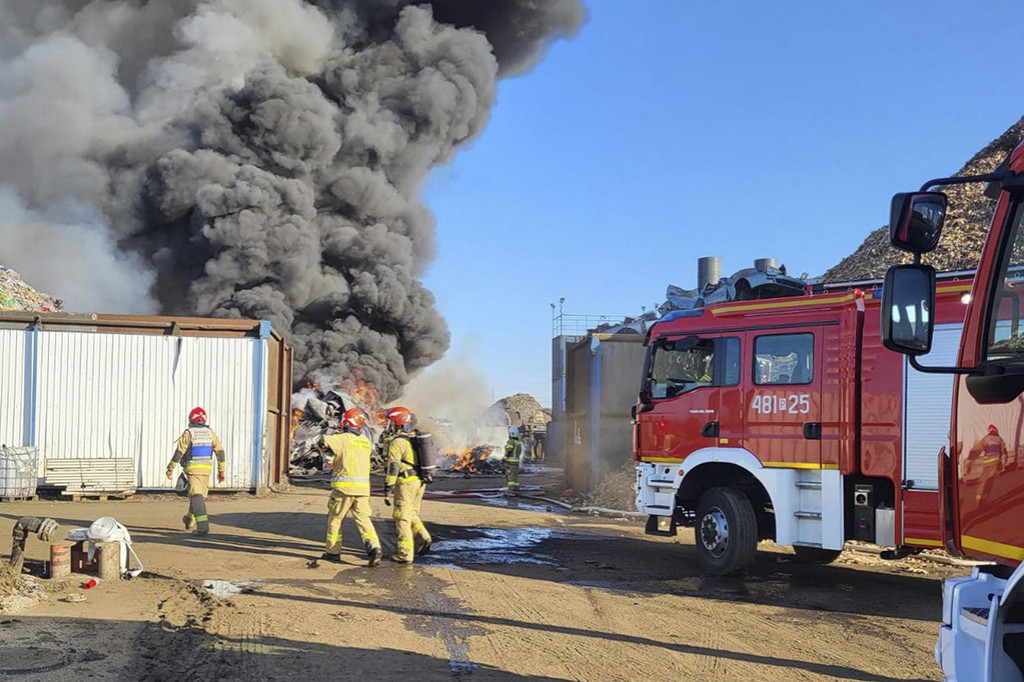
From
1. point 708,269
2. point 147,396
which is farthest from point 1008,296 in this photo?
point 708,269

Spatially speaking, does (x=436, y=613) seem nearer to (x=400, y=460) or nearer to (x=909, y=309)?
(x=400, y=460)

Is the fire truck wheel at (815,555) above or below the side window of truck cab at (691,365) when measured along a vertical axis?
below

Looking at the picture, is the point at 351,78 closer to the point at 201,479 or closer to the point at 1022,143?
the point at 201,479

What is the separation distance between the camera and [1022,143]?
2.94 metres

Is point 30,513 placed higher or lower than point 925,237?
lower

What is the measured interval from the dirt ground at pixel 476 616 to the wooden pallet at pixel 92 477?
4879 millimetres

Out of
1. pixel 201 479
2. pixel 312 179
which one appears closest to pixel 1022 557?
pixel 201 479

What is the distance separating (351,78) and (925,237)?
36512 mm

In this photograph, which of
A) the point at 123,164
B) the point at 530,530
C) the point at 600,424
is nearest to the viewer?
the point at 530,530

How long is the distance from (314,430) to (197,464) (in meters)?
12.5

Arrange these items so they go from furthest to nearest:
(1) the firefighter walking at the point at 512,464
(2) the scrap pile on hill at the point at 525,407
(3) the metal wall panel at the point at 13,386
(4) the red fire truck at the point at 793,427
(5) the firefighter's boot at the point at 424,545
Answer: (2) the scrap pile on hill at the point at 525,407
(1) the firefighter walking at the point at 512,464
(3) the metal wall panel at the point at 13,386
(5) the firefighter's boot at the point at 424,545
(4) the red fire truck at the point at 793,427

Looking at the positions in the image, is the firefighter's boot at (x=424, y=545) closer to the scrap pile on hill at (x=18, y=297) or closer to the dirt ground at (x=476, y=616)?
the dirt ground at (x=476, y=616)

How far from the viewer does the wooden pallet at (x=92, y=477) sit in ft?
45.9

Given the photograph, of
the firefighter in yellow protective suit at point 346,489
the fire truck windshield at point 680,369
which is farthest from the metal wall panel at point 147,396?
the fire truck windshield at point 680,369
